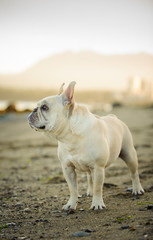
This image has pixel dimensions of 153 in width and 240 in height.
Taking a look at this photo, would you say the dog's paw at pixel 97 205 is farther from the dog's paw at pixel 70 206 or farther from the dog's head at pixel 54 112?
the dog's head at pixel 54 112

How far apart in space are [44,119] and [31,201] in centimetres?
179

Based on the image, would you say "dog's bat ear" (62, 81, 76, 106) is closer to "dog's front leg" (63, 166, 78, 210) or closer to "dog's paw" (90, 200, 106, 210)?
"dog's front leg" (63, 166, 78, 210)

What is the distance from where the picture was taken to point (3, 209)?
4.77 m

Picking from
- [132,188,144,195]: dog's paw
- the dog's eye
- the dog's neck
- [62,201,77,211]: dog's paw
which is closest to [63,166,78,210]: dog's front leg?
[62,201,77,211]: dog's paw

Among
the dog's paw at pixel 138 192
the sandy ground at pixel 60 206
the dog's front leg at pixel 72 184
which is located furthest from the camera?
the dog's paw at pixel 138 192

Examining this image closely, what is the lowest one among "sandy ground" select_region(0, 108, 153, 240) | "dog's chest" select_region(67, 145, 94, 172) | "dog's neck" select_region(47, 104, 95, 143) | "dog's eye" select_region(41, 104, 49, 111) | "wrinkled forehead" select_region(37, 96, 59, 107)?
"sandy ground" select_region(0, 108, 153, 240)

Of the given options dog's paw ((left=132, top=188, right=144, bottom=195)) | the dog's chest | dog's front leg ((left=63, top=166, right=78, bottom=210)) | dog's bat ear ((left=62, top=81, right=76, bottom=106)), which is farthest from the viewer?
dog's paw ((left=132, top=188, right=144, bottom=195))

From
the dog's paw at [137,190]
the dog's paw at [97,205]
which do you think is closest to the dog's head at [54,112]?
the dog's paw at [97,205]

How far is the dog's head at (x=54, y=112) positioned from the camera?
4137 mm

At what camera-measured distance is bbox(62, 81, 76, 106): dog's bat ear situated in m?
4.11

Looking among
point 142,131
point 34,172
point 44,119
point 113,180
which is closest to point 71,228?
point 44,119

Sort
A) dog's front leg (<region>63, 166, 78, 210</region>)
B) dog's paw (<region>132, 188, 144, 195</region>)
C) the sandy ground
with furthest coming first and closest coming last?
1. dog's paw (<region>132, 188, 144, 195</region>)
2. dog's front leg (<region>63, 166, 78, 210</region>)
3. the sandy ground

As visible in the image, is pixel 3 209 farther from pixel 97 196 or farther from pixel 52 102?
pixel 52 102

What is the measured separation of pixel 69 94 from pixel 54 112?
33 centimetres
